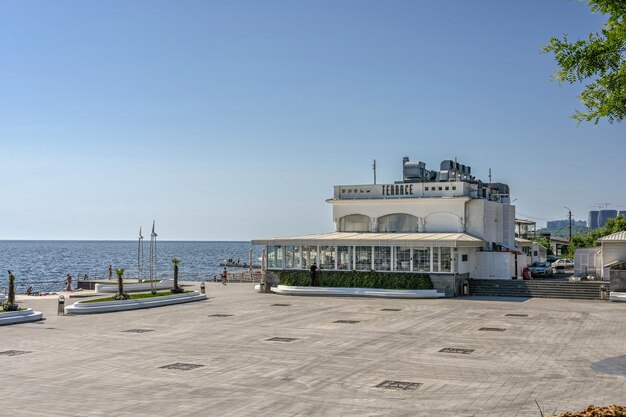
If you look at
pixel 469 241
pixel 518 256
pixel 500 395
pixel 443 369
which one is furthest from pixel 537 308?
pixel 500 395

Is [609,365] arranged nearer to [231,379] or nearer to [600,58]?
[600,58]

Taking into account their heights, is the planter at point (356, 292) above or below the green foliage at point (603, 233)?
below

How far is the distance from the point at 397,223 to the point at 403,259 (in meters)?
5.86

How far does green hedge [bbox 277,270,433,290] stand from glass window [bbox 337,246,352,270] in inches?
30.6

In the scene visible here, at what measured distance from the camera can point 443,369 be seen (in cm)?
1864

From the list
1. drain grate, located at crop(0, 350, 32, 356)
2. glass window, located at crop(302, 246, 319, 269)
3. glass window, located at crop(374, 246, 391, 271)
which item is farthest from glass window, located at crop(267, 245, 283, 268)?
drain grate, located at crop(0, 350, 32, 356)

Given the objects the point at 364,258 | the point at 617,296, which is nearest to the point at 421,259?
the point at 364,258

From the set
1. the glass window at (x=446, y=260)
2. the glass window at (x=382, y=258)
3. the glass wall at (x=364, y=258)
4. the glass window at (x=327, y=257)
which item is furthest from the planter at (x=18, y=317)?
the glass window at (x=446, y=260)

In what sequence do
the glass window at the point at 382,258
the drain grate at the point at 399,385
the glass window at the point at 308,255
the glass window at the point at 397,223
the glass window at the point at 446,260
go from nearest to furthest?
the drain grate at the point at 399,385, the glass window at the point at 446,260, the glass window at the point at 382,258, the glass window at the point at 308,255, the glass window at the point at 397,223

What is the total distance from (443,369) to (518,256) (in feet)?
102

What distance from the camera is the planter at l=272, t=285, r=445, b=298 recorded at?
40688 mm

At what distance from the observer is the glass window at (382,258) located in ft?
142

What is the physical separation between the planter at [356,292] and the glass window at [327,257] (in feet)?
7.46

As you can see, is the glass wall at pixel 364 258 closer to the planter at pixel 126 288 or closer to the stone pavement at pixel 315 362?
the stone pavement at pixel 315 362
